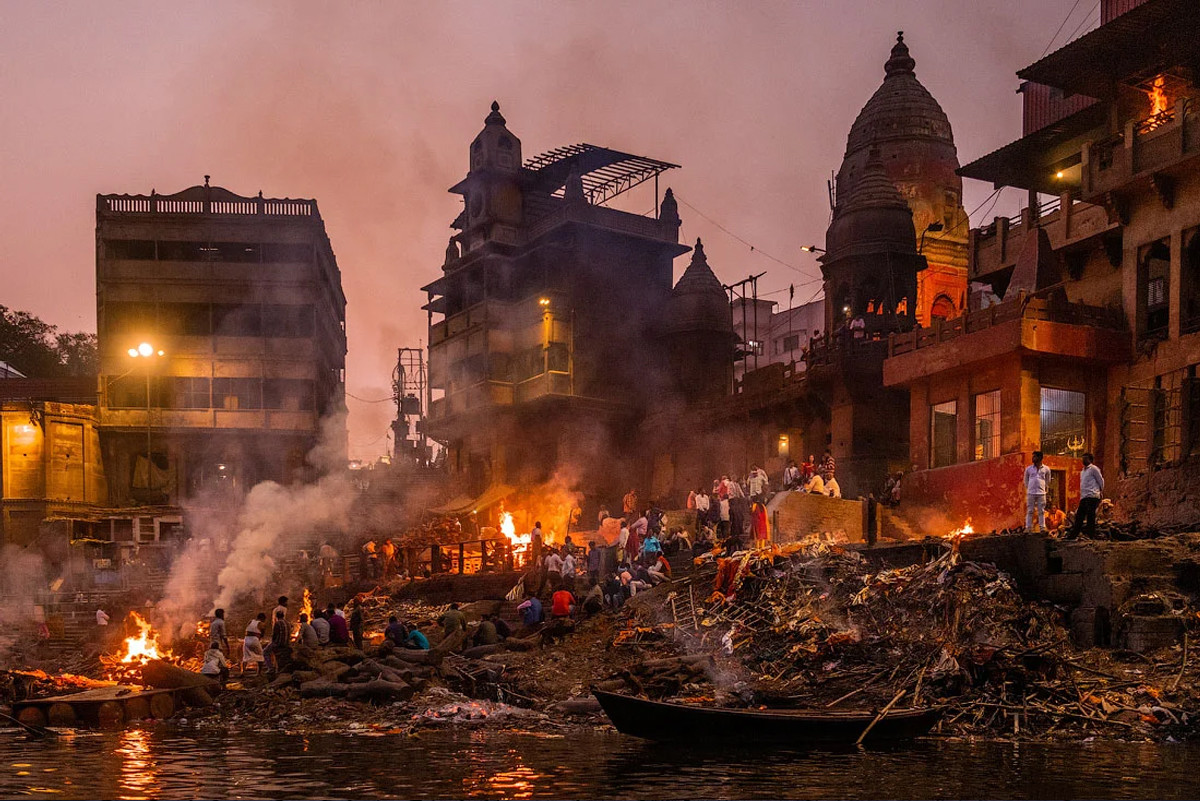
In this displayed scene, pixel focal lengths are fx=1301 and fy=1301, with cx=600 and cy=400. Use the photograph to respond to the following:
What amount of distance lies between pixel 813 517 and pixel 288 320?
90.0 feet

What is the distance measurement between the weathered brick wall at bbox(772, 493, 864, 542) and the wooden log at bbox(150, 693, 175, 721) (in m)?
12.3

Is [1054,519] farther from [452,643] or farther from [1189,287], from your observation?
[452,643]

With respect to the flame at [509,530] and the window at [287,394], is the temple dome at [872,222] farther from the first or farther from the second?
the window at [287,394]

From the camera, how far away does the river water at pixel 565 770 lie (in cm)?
1341

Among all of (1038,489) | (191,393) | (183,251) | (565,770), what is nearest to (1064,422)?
(1038,489)

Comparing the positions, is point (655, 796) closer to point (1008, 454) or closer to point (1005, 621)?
point (1005, 621)

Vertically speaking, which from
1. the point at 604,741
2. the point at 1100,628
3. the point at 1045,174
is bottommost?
the point at 604,741

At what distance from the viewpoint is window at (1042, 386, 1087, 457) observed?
27953 millimetres

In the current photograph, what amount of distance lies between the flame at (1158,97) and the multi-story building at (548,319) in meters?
20.5

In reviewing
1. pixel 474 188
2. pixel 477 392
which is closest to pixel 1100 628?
pixel 477 392

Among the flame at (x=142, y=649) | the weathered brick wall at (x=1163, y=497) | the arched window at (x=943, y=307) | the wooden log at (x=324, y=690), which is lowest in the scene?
the flame at (x=142, y=649)

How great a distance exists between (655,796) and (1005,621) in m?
8.23

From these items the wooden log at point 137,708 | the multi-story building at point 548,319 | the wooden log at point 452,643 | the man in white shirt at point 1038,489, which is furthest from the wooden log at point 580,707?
the multi-story building at point 548,319

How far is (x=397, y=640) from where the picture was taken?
23.5 meters
